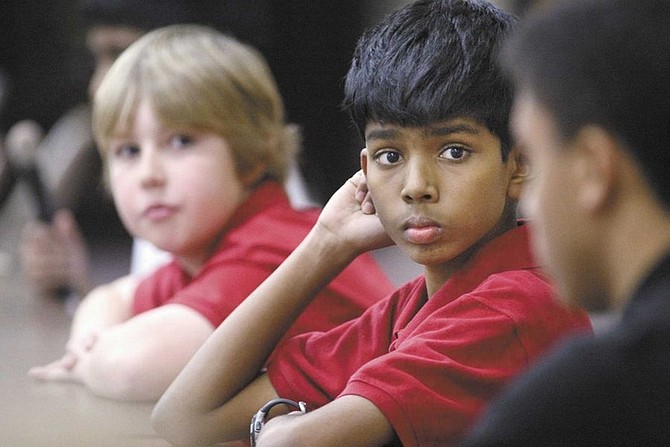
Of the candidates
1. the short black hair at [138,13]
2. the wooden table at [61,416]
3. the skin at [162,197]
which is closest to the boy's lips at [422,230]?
the wooden table at [61,416]

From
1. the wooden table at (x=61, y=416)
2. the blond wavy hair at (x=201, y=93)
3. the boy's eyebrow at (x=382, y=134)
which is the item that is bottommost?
the wooden table at (x=61, y=416)

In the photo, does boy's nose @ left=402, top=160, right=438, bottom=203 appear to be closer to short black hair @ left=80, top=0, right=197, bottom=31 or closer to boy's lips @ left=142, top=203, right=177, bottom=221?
boy's lips @ left=142, top=203, right=177, bottom=221

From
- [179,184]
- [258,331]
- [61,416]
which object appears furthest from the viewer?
[179,184]

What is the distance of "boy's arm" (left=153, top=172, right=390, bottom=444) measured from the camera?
1.36 meters

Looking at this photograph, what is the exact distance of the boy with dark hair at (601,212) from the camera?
2.70ft

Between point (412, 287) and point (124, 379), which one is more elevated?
point (412, 287)

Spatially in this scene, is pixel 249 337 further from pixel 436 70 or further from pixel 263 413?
pixel 436 70

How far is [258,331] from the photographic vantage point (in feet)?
4.46

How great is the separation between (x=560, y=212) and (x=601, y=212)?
4 cm

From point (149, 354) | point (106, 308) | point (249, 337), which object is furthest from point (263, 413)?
point (106, 308)

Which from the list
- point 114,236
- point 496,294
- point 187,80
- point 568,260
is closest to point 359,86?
point 496,294

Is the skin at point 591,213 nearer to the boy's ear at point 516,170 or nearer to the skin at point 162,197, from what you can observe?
the boy's ear at point 516,170

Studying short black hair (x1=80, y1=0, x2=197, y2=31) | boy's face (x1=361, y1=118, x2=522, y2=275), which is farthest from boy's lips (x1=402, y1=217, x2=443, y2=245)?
short black hair (x1=80, y1=0, x2=197, y2=31)

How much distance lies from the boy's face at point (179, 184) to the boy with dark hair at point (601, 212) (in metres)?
0.89
